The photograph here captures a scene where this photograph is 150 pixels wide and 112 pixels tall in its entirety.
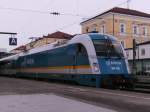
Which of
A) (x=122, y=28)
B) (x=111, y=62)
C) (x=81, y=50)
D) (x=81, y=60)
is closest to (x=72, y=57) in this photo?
(x=81, y=50)

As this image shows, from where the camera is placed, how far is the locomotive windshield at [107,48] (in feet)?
92.4

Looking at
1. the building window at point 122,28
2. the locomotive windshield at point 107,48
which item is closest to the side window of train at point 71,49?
the locomotive windshield at point 107,48

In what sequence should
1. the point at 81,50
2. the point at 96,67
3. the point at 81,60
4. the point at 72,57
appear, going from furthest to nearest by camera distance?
the point at 72,57
the point at 81,50
the point at 81,60
the point at 96,67

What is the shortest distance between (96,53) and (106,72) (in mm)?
1398

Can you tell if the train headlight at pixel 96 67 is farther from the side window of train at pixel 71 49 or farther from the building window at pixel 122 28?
the building window at pixel 122 28

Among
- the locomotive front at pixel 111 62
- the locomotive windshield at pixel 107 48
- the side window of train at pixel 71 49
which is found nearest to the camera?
the locomotive front at pixel 111 62

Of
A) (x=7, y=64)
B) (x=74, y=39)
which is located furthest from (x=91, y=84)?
(x=7, y=64)

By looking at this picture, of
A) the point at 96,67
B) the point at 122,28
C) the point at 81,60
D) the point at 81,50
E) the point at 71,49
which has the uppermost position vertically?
the point at 122,28

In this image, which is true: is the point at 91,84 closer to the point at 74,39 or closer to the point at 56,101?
the point at 74,39

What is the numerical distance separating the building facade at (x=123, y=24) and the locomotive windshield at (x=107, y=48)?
53395 millimetres

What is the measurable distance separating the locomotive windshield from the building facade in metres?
53.4

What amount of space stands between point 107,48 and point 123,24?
5945 centimetres

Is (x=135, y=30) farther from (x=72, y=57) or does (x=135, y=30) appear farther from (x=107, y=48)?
(x=107, y=48)

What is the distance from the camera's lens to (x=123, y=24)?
8706cm
